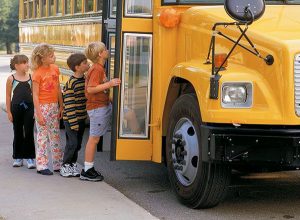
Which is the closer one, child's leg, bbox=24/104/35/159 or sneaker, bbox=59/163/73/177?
sneaker, bbox=59/163/73/177

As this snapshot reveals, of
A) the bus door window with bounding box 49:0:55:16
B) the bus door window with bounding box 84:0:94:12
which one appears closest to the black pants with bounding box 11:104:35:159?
the bus door window with bounding box 84:0:94:12

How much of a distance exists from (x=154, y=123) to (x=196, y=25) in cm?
90

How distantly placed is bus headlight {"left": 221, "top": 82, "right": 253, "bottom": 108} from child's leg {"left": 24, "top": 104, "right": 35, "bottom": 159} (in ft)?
9.77

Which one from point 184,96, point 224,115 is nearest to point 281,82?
point 224,115

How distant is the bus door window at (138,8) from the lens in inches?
235

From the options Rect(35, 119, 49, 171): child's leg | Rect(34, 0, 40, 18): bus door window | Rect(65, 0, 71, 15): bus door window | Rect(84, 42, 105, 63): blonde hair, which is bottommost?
Rect(35, 119, 49, 171): child's leg

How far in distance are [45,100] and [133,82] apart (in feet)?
3.88

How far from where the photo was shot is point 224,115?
15.8 feet

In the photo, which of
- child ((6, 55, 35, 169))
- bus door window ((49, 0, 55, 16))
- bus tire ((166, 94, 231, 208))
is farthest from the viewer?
bus door window ((49, 0, 55, 16))

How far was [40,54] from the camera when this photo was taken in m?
6.79

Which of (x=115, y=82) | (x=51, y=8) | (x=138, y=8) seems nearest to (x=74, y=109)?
(x=115, y=82)

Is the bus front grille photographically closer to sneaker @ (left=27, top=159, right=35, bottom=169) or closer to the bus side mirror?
the bus side mirror

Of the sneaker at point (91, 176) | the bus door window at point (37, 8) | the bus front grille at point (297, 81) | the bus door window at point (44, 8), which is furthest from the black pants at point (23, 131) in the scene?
the bus door window at point (37, 8)

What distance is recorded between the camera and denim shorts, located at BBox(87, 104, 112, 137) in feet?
21.1
